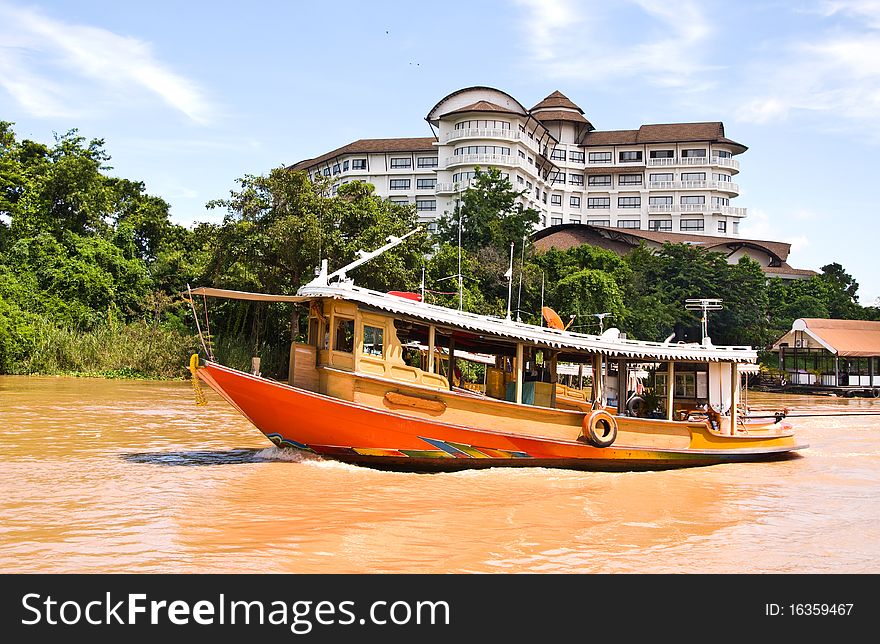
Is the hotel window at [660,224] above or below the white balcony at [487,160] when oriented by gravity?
below

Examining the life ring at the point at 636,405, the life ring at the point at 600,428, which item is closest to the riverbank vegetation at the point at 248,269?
the life ring at the point at 636,405

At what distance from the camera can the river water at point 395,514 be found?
7.44m

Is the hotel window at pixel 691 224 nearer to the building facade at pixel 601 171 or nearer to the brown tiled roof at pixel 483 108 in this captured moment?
the building facade at pixel 601 171

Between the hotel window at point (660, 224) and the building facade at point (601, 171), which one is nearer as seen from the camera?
the building facade at point (601, 171)

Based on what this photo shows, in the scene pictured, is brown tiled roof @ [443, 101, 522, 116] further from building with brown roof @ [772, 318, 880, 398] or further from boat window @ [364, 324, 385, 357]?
boat window @ [364, 324, 385, 357]

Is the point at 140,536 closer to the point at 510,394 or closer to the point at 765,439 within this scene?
the point at 510,394

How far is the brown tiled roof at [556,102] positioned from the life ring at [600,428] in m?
60.7

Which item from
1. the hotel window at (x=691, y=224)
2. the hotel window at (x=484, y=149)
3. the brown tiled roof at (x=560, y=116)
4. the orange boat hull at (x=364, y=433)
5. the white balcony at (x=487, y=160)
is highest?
the brown tiled roof at (x=560, y=116)

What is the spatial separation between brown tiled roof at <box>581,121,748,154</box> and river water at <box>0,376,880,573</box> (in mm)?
57270

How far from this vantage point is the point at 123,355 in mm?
33000

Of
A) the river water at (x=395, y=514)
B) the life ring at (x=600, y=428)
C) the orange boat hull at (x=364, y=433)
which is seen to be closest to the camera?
the river water at (x=395, y=514)

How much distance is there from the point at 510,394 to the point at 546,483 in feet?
6.19

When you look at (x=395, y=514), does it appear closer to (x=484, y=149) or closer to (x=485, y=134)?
(x=485, y=134)
